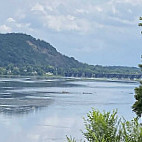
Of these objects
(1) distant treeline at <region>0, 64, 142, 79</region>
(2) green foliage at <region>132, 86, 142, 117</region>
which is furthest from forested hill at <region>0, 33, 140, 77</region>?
(2) green foliage at <region>132, 86, 142, 117</region>

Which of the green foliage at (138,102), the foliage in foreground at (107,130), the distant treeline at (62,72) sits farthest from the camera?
the distant treeline at (62,72)

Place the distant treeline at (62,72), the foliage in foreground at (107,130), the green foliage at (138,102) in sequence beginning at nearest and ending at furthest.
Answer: the foliage in foreground at (107,130) → the green foliage at (138,102) → the distant treeline at (62,72)

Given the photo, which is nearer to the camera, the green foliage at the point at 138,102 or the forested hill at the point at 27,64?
the green foliage at the point at 138,102

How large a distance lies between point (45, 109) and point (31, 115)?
→ 21.8 ft

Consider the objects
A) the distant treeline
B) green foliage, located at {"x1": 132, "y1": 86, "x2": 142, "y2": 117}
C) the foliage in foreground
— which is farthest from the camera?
the distant treeline

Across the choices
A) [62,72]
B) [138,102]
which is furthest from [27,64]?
[138,102]

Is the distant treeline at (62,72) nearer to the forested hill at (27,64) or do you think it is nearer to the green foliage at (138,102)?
the forested hill at (27,64)

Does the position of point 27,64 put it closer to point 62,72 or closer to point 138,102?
point 62,72

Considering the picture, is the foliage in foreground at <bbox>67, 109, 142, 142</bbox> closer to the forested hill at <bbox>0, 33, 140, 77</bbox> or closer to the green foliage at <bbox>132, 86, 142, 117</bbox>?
the green foliage at <bbox>132, 86, 142, 117</bbox>

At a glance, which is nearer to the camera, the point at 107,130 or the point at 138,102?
the point at 107,130

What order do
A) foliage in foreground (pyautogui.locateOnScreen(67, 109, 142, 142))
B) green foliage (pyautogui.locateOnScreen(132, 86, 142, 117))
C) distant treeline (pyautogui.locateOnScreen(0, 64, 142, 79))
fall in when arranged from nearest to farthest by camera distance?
foliage in foreground (pyautogui.locateOnScreen(67, 109, 142, 142)), green foliage (pyautogui.locateOnScreen(132, 86, 142, 117)), distant treeline (pyautogui.locateOnScreen(0, 64, 142, 79))

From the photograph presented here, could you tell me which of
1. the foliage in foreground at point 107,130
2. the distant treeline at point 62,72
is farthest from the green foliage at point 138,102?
the distant treeline at point 62,72

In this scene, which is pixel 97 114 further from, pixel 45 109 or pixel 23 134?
pixel 45 109

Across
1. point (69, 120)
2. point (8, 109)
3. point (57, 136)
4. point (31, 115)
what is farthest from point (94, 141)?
point (8, 109)
